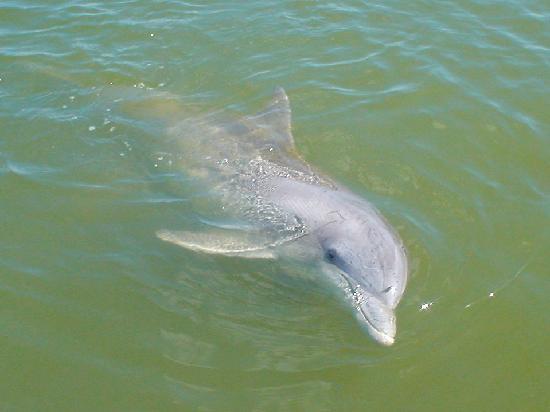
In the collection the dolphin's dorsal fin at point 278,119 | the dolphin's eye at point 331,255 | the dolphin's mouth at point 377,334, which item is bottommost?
the dolphin's mouth at point 377,334

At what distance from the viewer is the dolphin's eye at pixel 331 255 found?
8008 millimetres

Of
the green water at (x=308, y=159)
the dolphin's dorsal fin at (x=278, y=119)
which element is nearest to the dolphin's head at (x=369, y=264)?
the green water at (x=308, y=159)

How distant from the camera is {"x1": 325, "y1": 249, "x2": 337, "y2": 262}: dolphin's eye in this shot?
8.01 meters

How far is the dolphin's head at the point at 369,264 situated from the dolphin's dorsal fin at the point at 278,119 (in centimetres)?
258

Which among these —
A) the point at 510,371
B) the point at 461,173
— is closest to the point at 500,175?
the point at 461,173

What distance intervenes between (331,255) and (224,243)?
5.30ft

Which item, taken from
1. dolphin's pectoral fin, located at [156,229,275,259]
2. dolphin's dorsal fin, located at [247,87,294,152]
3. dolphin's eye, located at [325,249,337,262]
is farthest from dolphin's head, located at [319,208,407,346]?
dolphin's dorsal fin, located at [247,87,294,152]

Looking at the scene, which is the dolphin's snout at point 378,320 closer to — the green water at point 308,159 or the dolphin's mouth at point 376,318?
the dolphin's mouth at point 376,318

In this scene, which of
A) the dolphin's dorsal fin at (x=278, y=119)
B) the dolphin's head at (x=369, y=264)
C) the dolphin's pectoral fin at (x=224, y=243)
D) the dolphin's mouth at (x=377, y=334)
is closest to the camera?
the dolphin's mouth at (x=377, y=334)

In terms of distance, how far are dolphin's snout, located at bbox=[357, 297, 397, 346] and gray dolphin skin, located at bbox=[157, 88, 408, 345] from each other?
0.01 metres

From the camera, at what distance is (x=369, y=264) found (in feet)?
24.8

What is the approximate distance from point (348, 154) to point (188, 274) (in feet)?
→ 12.0

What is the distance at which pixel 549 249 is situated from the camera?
914 centimetres

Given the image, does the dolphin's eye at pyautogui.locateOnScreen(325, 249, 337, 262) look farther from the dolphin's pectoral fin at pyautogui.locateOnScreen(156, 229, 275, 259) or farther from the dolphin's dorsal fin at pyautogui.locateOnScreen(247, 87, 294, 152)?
the dolphin's dorsal fin at pyautogui.locateOnScreen(247, 87, 294, 152)
